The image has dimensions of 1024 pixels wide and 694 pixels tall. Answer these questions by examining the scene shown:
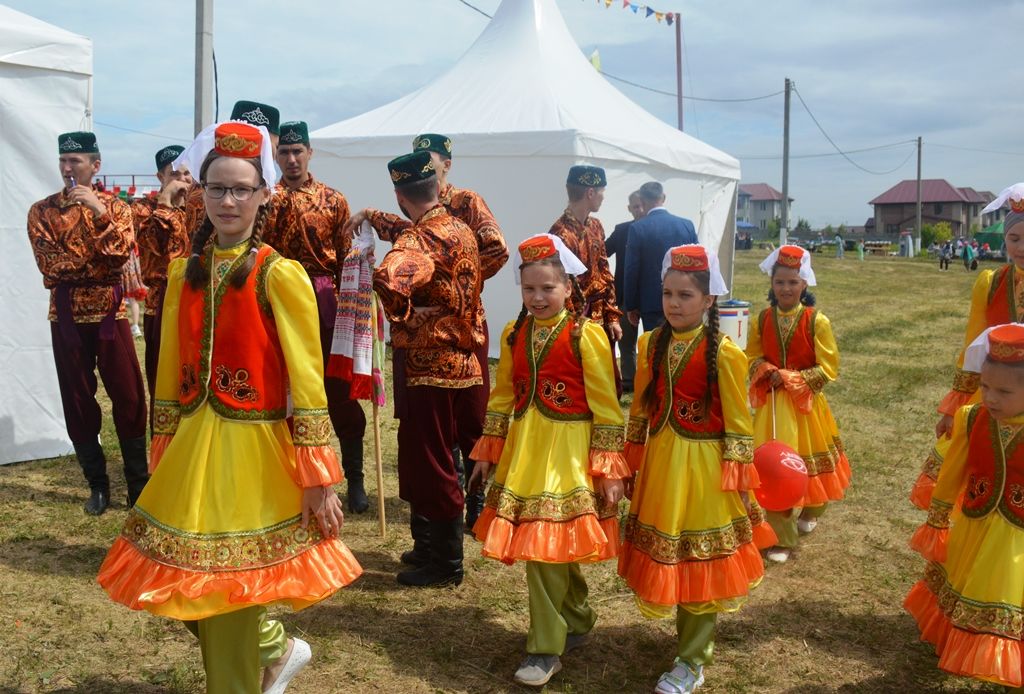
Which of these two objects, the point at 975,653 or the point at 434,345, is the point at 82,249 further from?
the point at 975,653

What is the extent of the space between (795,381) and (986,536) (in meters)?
1.91

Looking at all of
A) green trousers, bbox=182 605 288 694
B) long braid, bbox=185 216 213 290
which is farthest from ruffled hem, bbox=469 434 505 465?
long braid, bbox=185 216 213 290

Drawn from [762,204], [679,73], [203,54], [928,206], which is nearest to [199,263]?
[203,54]

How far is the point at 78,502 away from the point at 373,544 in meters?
2.15

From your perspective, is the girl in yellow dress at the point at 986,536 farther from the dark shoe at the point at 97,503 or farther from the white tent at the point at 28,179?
the white tent at the point at 28,179

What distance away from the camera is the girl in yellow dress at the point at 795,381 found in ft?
17.1

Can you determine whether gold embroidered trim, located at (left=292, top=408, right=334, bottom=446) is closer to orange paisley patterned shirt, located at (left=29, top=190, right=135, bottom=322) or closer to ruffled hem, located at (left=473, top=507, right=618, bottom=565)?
ruffled hem, located at (left=473, top=507, right=618, bottom=565)

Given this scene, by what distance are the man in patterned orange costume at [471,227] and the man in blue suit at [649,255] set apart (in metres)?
3.42

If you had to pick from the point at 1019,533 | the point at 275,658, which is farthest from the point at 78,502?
the point at 1019,533

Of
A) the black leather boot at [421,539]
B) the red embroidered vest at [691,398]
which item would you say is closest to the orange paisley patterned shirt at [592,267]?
the black leather boot at [421,539]

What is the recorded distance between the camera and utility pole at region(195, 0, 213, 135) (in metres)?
9.14

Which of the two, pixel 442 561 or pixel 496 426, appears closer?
pixel 496 426

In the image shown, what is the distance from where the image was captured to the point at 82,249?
5660 millimetres

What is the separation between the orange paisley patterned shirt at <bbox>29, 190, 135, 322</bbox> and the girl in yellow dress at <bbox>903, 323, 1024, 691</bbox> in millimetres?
4833
